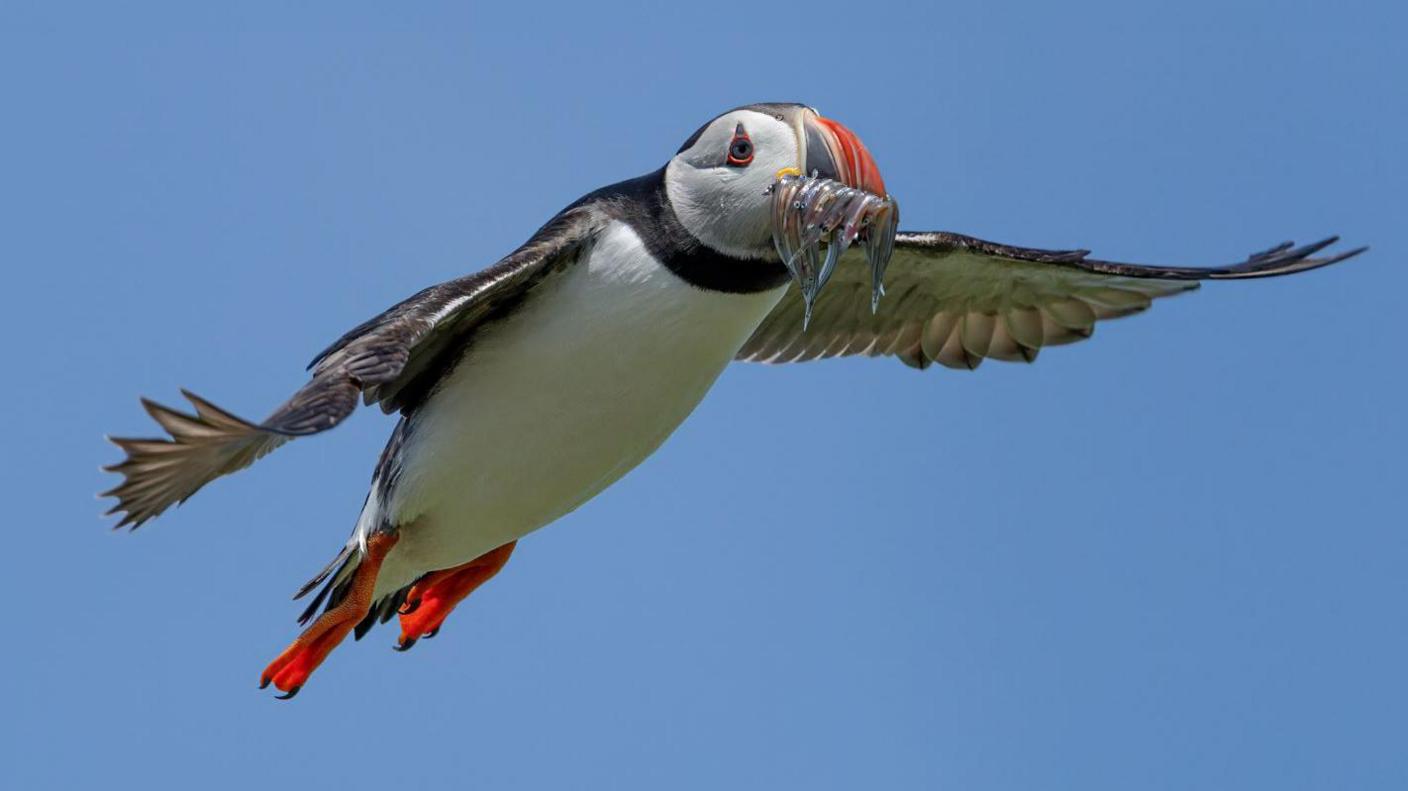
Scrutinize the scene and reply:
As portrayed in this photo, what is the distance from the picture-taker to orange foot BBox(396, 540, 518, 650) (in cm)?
1464

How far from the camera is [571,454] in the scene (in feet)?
43.0

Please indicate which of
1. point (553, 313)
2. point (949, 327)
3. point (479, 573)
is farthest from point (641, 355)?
point (949, 327)

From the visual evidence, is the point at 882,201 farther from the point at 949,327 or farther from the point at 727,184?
the point at 949,327

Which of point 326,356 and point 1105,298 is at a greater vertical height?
point 1105,298

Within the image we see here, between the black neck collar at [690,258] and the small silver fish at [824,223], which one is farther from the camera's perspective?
the black neck collar at [690,258]

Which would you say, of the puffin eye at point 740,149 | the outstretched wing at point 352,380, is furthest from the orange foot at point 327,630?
the puffin eye at point 740,149

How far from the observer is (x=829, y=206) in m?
12.0

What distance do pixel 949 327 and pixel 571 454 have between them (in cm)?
394

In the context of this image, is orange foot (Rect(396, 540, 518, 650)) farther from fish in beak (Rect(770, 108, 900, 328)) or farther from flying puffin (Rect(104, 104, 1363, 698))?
fish in beak (Rect(770, 108, 900, 328))

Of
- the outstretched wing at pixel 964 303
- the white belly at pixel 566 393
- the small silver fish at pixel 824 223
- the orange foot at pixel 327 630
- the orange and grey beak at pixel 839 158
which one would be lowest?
the orange foot at pixel 327 630

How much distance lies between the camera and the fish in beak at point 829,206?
39.1 feet

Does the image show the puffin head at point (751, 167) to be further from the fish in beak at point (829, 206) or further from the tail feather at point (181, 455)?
the tail feather at point (181, 455)

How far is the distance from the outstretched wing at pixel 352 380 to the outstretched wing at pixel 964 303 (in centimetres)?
297

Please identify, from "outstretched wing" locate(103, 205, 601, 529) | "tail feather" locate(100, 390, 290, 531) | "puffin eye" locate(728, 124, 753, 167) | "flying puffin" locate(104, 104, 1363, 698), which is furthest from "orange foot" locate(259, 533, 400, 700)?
"puffin eye" locate(728, 124, 753, 167)
